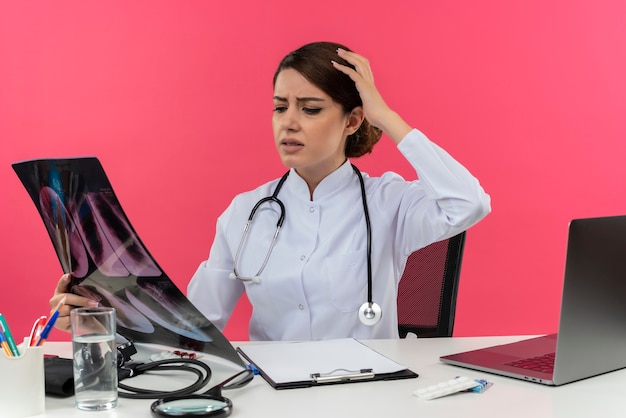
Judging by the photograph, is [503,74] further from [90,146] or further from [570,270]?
[570,270]

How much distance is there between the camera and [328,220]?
194cm

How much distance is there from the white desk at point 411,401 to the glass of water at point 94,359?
2cm

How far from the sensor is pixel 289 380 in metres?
1.24

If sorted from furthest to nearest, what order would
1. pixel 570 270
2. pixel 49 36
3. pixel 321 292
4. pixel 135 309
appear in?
pixel 49 36
pixel 321 292
pixel 135 309
pixel 570 270

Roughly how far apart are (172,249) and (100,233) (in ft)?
6.31

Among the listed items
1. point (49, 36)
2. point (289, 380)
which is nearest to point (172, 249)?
point (49, 36)

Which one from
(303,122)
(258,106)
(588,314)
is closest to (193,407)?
(588,314)

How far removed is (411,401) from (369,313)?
0.58 m

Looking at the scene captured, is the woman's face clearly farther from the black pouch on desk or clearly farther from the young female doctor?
the black pouch on desk

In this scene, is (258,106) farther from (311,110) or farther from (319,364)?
(319,364)

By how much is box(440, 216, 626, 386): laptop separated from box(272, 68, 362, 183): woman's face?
66 cm

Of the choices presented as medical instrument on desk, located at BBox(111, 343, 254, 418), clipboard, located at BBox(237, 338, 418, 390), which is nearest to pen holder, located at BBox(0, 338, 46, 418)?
medical instrument on desk, located at BBox(111, 343, 254, 418)

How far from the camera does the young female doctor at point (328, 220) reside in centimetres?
177

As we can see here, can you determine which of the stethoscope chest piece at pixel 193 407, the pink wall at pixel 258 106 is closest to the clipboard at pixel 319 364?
the stethoscope chest piece at pixel 193 407
